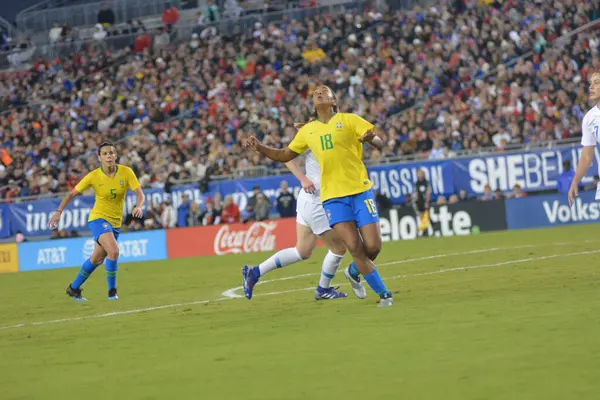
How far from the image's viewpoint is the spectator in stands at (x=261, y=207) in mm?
30984

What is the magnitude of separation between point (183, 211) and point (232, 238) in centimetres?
264

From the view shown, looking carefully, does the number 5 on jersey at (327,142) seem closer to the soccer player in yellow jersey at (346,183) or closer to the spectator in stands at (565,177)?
the soccer player in yellow jersey at (346,183)

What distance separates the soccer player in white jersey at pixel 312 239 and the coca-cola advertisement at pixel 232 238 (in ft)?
51.5

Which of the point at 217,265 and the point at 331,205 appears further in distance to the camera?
the point at 217,265

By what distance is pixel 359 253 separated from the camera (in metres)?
11.6

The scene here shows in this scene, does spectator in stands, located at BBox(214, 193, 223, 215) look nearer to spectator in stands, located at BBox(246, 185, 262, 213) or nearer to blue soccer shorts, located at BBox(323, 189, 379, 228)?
spectator in stands, located at BBox(246, 185, 262, 213)

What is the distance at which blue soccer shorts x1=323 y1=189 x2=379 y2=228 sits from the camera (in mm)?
11633

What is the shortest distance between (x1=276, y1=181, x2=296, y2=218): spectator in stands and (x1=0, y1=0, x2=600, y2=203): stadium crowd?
271 centimetres

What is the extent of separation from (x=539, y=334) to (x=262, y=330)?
293cm

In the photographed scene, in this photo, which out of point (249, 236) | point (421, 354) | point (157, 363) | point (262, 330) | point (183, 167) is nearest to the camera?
point (421, 354)

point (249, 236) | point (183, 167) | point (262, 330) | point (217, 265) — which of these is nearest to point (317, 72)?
point (183, 167)

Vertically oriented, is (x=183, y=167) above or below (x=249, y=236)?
above

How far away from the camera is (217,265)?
24688mm

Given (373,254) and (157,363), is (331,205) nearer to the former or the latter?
(373,254)
